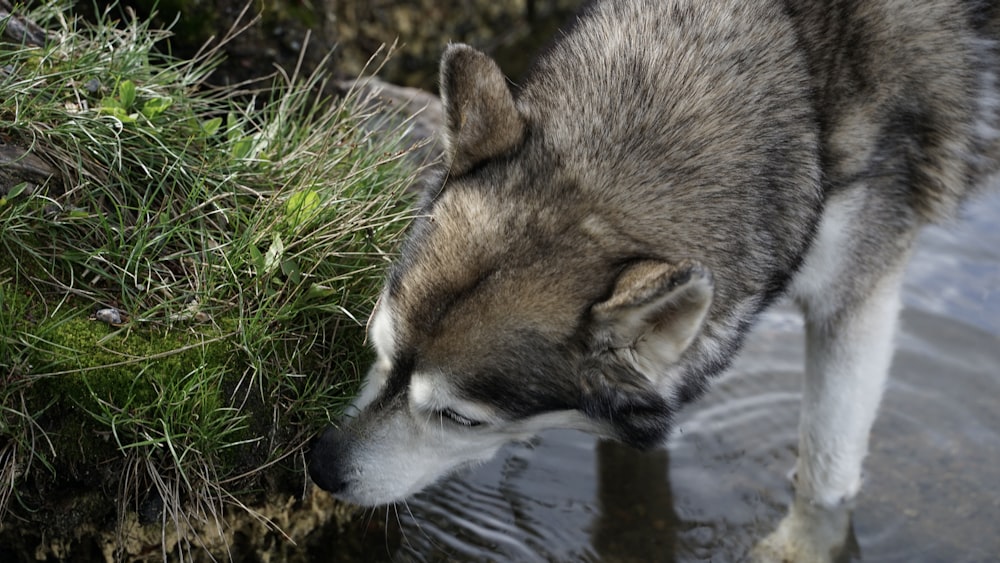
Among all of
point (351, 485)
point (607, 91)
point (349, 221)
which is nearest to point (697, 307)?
point (607, 91)

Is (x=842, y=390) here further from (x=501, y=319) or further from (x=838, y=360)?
(x=501, y=319)

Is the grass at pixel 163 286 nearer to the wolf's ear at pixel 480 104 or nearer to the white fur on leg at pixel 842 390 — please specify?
the wolf's ear at pixel 480 104

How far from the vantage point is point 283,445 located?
3795mm

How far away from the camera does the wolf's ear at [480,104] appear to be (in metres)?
3.33

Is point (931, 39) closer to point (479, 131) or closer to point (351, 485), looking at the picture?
point (479, 131)

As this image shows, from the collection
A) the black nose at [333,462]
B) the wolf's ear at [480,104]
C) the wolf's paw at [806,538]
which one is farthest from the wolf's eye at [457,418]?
the wolf's paw at [806,538]

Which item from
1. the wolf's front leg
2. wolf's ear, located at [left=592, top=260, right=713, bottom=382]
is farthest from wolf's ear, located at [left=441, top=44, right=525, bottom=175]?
the wolf's front leg

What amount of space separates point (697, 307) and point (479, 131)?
40.3 inches

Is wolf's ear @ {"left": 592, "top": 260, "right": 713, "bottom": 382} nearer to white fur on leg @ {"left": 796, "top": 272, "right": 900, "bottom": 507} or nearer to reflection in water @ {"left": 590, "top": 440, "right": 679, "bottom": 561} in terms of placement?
white fur on leg @ {"left": 796, "top": 272, "right": 900, "bottom": 507}

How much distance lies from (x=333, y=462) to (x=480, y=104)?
1.37 metres

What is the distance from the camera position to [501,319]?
3100 millimetres

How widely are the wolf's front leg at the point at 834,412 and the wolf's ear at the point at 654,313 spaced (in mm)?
1346

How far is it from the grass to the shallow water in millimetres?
956

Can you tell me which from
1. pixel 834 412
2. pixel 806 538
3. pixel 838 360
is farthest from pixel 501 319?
pixel 806 538
